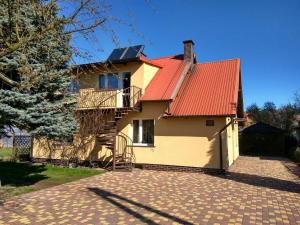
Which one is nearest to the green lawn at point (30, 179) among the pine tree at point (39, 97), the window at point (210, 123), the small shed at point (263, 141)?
the pine tree at point (39, 97)

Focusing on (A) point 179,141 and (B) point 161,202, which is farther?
(A) point 179,141

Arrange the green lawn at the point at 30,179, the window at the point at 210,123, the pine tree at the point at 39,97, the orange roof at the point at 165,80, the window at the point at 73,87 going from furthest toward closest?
the orange roof at the point at 165,80 < the window at the point at 210,123 < the window at the point at 73,87 < the green lawn at the point at 30,179 < the pine tree at the point at 39,97

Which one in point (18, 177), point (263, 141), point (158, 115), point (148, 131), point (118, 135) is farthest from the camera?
point (263, 141)

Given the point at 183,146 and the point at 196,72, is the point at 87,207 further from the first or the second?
the point at 196,72

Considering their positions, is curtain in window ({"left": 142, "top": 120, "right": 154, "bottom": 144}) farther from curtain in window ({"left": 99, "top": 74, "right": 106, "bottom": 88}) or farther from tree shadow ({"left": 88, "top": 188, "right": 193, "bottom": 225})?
tree shadow ({"left": 88, "top": 188, "right": 193, "bottom": 225})

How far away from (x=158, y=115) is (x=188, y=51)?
5.40 m

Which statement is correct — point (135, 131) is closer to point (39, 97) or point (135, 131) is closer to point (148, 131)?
point (148, 131)

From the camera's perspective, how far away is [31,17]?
8453mm

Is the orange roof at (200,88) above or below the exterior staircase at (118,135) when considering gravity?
above

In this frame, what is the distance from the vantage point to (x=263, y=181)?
40.0 feet

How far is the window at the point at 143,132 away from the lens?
16312 millimetres

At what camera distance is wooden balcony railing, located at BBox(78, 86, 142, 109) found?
16.4 metres

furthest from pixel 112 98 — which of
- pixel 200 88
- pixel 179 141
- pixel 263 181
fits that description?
pixel 263 181

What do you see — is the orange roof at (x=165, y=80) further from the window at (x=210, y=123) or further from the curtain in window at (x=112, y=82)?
the window at (x=210, y=123)
